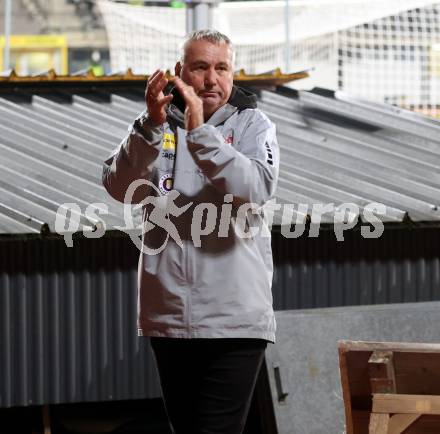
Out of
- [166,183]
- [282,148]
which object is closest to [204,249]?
[166,183]

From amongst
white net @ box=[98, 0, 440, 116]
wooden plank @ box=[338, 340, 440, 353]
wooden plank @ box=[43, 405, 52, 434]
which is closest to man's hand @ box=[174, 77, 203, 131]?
wooden plank @ box=[338, 340, 440, 353]

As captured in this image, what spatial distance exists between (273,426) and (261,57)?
17509 millimetres

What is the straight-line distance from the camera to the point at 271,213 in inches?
251

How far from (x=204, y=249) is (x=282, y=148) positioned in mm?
4552

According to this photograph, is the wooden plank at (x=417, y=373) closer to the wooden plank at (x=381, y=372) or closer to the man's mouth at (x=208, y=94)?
the wooden plank at (x=381, y=372)

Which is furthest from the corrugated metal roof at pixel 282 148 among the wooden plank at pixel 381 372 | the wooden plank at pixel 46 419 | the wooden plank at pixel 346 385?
the wooden plank at pixel 381 372

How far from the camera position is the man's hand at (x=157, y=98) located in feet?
10.4

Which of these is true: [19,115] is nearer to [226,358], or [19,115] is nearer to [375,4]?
[226,358]

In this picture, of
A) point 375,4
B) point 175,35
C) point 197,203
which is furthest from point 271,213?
point 375,4

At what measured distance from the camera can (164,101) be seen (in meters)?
3.21

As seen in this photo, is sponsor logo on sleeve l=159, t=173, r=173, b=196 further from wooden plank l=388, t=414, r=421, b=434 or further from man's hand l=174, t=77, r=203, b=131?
wooden plank l=388, t=414, r=421, b=434

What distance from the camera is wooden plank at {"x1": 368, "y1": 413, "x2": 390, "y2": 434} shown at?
3.83m

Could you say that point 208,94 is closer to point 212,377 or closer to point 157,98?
point 157,98

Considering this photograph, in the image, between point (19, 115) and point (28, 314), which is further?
point (19, 115)
